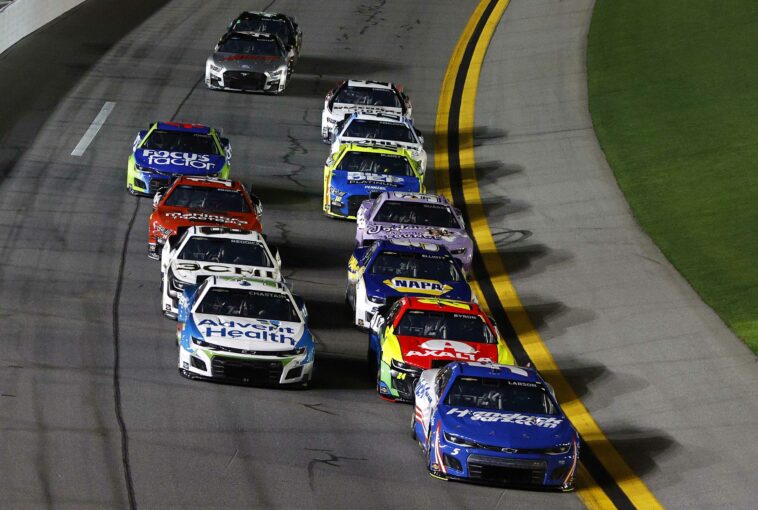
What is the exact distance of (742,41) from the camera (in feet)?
136

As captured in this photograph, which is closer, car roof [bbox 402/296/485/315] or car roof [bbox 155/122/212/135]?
car roof [bbox 402/296/485/315]

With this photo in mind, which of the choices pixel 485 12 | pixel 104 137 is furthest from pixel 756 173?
pixel 485 12

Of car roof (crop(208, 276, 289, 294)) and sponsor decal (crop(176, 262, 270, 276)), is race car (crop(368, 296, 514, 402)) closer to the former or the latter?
car roof (crop(208, 276, 289, 294))

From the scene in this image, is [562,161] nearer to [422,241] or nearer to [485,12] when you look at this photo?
[422,241]

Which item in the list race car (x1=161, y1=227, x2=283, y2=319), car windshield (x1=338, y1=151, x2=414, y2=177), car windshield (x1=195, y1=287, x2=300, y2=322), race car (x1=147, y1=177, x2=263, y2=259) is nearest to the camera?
car windshield (x1=195, y1=287, x2=300, y2=322)

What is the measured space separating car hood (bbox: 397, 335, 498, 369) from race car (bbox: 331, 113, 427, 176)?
12.4m

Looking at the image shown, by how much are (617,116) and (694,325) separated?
49.7ft

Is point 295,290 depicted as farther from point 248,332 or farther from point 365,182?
point 248,332

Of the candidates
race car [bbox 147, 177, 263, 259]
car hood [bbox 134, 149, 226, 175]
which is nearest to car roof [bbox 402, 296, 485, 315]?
race car [bbox 147, 177, 263, 259]

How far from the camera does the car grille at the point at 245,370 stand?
66.6ft

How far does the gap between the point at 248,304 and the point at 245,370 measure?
1.52m

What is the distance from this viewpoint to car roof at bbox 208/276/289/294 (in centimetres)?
2186

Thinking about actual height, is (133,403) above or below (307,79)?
above

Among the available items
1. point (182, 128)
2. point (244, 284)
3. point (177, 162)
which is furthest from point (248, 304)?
point (182, 128)
